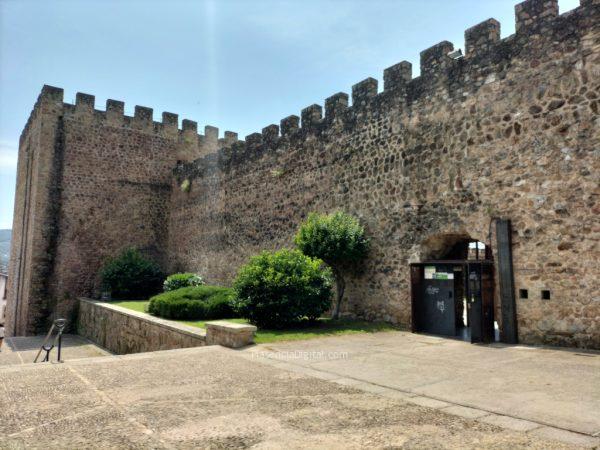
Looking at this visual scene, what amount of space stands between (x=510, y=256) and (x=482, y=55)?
14.3 ft

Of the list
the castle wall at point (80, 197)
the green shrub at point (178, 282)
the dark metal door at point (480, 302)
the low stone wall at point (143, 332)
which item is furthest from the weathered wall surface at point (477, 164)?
the castle wall at point (80, 197)

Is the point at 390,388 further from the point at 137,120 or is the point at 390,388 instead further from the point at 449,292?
the point at 137,120

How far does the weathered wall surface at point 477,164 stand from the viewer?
7.73 meters

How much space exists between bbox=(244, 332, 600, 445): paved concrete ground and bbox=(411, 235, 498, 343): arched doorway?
662 millimetres

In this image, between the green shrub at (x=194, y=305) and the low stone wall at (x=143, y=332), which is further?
the green shrub at (x=194, y=305)

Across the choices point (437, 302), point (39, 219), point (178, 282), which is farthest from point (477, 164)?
point (39, 219)

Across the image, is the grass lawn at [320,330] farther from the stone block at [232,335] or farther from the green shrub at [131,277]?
the green shrub at [131,277]

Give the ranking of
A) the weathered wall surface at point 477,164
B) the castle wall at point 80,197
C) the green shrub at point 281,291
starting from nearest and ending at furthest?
1. the weathered wall surface at point 477,164
2. the green shrub at point 281,291
3. the castle wall at point 80,197

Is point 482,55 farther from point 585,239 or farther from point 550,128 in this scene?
point 585,239

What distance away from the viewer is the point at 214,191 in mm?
19484

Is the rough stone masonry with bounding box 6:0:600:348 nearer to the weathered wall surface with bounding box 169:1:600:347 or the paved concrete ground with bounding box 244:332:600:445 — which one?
the weathered wall surface with bounding box 169:1:600:347

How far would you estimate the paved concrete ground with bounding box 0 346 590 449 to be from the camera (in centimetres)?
347

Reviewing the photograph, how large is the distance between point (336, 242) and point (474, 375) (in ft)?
20.3

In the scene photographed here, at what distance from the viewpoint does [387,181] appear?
11.7 metres
